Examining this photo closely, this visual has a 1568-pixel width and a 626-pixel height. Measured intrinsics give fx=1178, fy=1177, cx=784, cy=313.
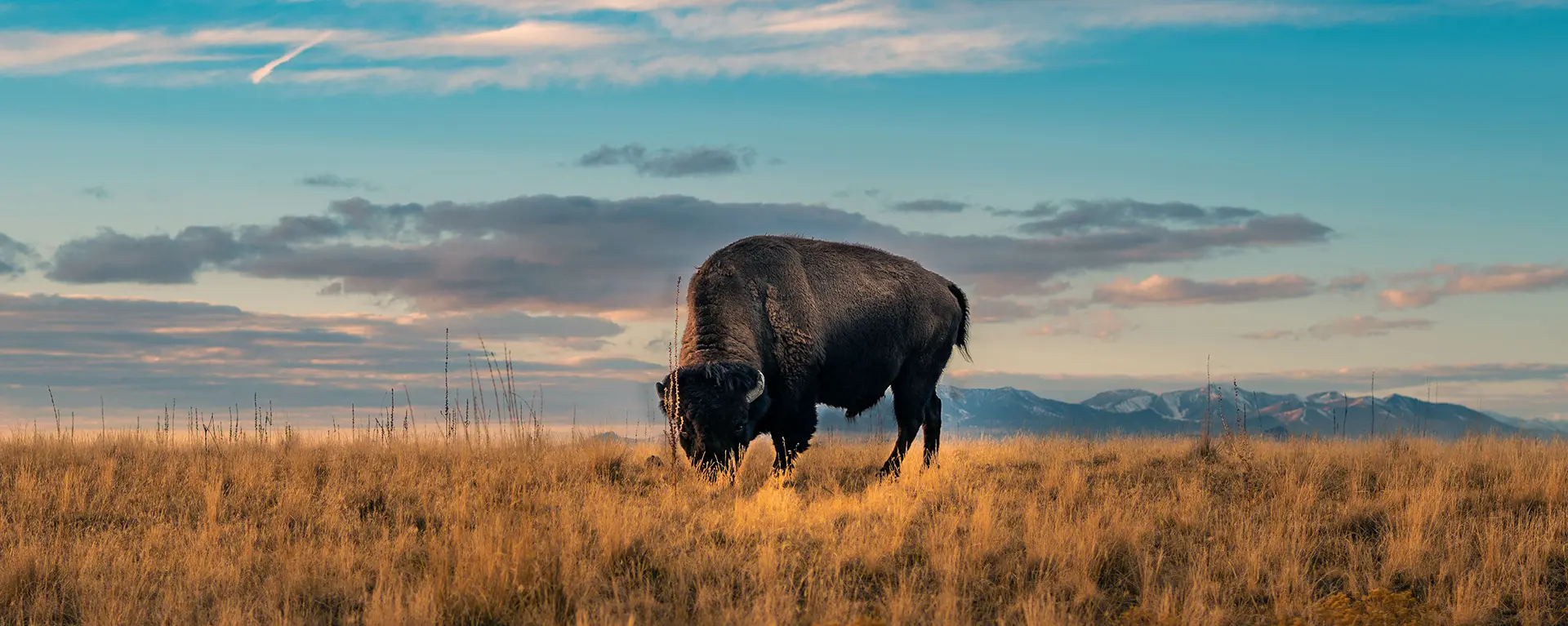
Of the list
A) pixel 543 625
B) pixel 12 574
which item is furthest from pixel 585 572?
pixel 12 574

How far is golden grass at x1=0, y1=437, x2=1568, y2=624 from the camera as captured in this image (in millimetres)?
7812

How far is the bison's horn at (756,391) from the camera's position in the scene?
12352 millimetres

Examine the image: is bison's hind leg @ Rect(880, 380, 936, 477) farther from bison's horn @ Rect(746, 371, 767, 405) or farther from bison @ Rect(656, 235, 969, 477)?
bison's horn @ Rect(746, 371, 767, 405)

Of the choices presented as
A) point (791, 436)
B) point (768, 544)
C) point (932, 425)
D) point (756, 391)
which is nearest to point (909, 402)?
point (932, 425)

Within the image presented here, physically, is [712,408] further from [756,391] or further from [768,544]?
[768,544]

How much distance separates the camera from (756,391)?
1243 centimetres

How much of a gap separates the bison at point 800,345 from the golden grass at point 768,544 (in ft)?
2.33

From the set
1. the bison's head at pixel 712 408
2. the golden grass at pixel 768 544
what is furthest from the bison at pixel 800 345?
the golden grass at pixel 768 544

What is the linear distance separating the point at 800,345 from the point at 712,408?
2.12 meters

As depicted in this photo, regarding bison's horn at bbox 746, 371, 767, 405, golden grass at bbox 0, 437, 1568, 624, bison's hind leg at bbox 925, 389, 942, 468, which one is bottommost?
golden grass at bbox 0, 437, 1568, 624

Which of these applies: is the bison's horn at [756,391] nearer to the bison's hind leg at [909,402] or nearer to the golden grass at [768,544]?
the golden grass at [768,544]

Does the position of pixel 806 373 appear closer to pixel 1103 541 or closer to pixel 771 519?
pixel 771 519

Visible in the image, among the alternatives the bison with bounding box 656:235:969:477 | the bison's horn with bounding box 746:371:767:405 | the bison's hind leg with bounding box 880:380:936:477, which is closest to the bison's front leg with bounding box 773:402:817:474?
the bison with bounding box 656:235:969:477

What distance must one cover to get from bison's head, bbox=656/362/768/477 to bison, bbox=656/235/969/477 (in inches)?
0.5
